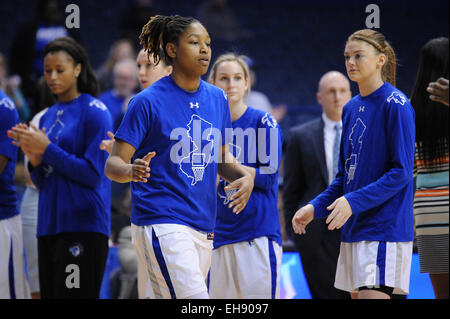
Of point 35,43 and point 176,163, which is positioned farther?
point 35,43

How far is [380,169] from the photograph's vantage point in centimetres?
385

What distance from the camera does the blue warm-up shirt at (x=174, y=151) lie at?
11.3 feet

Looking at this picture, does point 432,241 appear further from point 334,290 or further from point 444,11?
point 444,11

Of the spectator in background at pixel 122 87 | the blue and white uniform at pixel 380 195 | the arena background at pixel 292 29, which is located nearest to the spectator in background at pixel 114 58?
the spectator in background at pixel 122 87

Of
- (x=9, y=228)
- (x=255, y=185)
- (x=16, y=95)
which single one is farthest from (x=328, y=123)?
(x=16, y=95)

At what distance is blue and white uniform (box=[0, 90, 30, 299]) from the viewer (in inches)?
189

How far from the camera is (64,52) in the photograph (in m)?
4.96

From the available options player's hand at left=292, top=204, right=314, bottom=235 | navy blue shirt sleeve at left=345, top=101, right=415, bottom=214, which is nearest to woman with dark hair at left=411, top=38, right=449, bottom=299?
navy blue shirt sleeve at left=345, top=101, right=415, bottom=214

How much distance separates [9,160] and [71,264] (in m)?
0.90

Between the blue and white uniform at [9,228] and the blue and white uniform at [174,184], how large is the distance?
1.64 m

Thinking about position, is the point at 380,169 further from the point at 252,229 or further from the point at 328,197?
the point at 252,229

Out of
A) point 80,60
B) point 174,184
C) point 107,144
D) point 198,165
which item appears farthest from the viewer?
point 80,60

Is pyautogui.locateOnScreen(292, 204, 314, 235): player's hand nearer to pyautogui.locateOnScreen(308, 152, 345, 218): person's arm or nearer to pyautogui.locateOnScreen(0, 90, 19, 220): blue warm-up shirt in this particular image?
pyautogui.locateOnScreen(308, 152, 345, 218): person's arm
